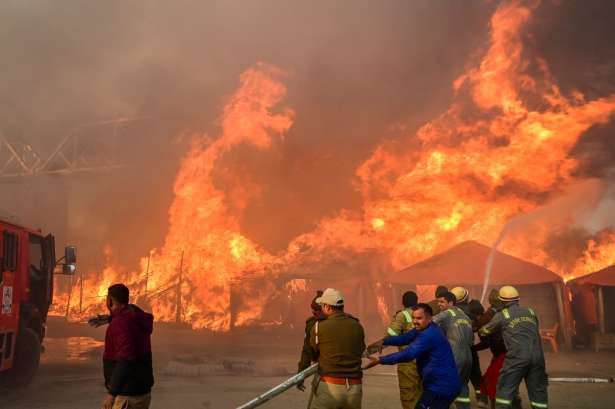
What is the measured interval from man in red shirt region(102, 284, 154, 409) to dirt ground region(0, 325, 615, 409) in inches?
157

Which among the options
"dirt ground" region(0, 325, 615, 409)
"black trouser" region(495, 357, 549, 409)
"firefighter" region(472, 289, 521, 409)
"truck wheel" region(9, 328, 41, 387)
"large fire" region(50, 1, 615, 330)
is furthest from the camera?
"large fire" region(50, 1, 615, 330)

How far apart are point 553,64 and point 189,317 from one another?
60.4 ft

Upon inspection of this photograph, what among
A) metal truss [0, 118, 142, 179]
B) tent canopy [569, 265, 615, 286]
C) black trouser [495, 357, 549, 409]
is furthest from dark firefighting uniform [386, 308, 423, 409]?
metal truss [0, 118, 142, 179]

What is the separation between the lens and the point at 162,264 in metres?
26.5

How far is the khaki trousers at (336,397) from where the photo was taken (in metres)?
4.88

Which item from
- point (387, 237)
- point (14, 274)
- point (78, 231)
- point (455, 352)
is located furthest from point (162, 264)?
point (455, 352)

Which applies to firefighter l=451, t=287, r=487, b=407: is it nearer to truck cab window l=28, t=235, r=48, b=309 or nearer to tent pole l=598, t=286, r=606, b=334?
truck cab window l=28, t=235, r=48, b=309

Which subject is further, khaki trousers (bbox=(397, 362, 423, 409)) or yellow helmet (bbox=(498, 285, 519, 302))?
yellow helmet (bbox=(498, 285, 519, 302))

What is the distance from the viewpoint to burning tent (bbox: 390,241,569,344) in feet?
58.2

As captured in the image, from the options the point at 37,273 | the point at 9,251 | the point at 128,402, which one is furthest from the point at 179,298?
the point at 128,402

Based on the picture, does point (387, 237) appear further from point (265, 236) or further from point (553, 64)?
point (553, 64)

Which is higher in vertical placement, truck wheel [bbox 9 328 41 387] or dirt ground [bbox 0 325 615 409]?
truck wheel [bbox 9 328 41 387]

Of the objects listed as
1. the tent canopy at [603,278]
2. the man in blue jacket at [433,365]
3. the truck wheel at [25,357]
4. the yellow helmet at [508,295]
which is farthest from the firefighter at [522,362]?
the tent canopy at [603,278]

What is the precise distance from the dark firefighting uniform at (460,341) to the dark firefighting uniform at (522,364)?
0.40 m
